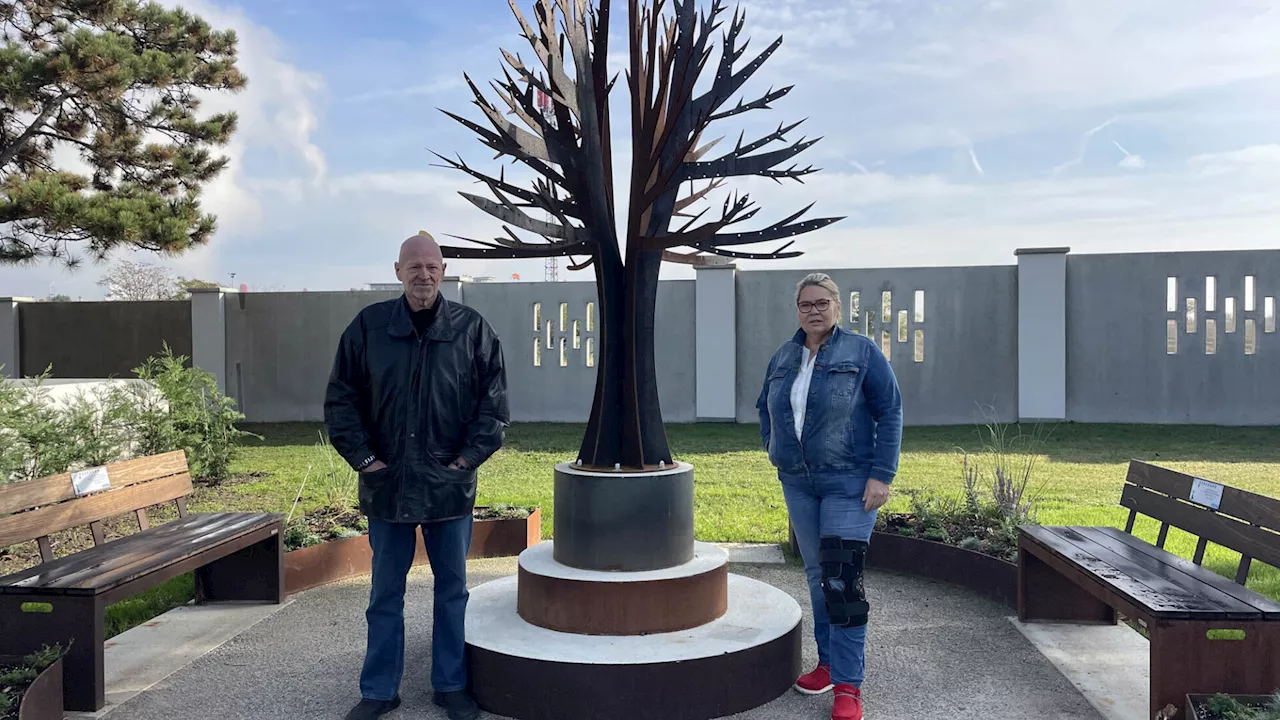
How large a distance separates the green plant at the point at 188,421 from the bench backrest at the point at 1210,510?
306 inches

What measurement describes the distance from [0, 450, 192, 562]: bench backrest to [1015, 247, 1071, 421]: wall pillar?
11.9 m

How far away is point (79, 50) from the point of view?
1020 cm

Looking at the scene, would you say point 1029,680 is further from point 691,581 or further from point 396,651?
point 396,651

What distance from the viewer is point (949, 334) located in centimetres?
1380

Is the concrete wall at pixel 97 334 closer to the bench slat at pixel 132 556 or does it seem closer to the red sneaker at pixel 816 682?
the bench slat at pixel 132 556

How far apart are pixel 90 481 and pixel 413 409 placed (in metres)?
2.33

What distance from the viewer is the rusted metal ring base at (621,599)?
364 cm

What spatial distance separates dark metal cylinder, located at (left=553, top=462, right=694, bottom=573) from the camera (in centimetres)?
380

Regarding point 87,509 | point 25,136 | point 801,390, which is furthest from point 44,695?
point 25,136

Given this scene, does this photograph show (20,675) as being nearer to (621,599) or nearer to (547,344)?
(621,599)

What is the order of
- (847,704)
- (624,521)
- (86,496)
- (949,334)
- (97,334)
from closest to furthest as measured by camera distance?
1. (847,704)
2. (624,521)
3. (86,496)
4. (949,334)
5. (97,334)

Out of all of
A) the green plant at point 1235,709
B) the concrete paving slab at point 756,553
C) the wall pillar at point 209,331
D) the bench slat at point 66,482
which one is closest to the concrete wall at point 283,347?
the wall pillar at point 209,331

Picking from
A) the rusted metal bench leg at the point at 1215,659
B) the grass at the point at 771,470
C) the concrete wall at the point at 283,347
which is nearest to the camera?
the rusted metal bench leg at the point at 1215,659

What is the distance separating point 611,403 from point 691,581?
91cm
